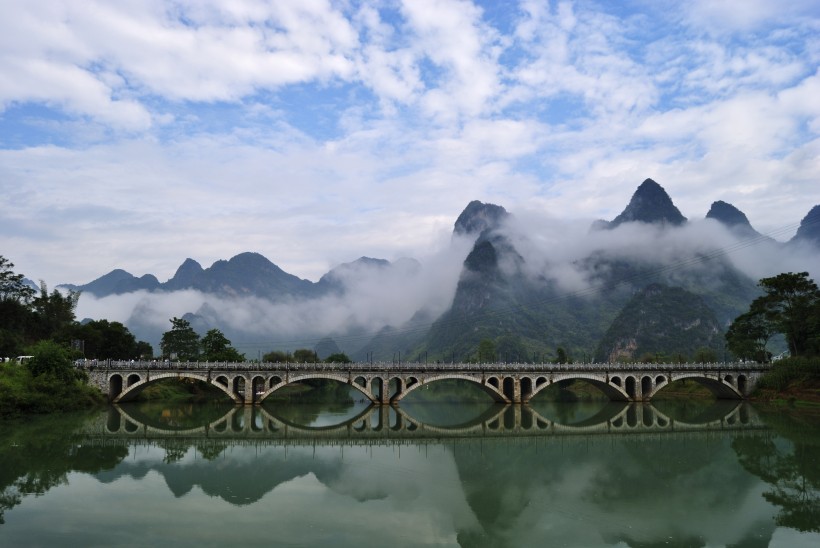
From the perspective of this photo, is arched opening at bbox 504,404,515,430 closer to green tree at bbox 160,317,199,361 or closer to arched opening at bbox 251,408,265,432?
arched opening at bbox 251,408,265,432

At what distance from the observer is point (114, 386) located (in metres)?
69.6

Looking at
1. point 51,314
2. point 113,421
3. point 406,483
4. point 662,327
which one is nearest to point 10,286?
point 51,314

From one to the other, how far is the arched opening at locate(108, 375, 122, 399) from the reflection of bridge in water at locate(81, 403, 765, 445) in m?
3.85

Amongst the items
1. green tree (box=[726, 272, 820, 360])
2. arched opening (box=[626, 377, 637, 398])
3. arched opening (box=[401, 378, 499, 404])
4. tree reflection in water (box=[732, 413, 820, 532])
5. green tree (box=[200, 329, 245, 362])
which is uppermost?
green tree (box=[726, 272, 820, 360])

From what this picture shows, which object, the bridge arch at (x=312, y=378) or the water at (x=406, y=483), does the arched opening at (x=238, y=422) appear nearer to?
the water at (x=406, y=483)

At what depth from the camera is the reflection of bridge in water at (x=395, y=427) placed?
4653cm

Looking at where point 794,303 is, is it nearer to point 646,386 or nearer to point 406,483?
point 646,386

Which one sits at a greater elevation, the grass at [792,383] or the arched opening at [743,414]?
the grass at [792,383]

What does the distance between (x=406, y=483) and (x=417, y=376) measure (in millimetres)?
41121

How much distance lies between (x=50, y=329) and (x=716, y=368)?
96260 mm

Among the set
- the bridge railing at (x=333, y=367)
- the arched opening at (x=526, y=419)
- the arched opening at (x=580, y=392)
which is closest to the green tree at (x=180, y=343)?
the bridge railing at (x=333, y=367)

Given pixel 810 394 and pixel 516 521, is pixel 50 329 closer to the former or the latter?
pixel 516 521

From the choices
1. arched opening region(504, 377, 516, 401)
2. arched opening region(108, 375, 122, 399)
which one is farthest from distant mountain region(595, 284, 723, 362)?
arched opening region(108, 375, 122, 399)

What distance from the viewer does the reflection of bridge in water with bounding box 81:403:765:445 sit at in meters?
46.5
